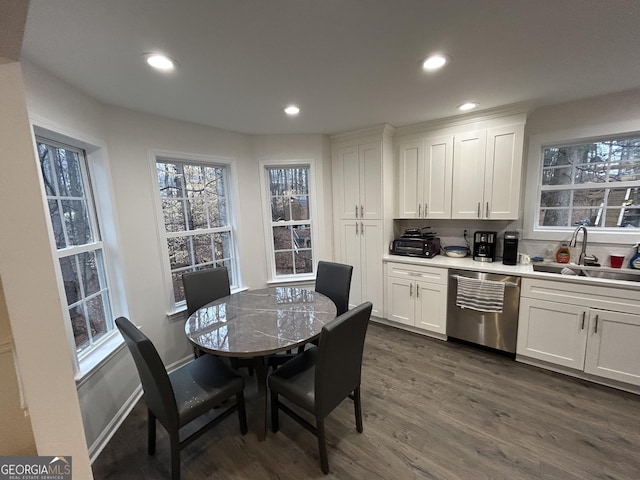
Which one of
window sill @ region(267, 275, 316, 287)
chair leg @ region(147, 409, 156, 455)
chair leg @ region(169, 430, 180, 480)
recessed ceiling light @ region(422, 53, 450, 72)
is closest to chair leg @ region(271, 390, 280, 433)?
chair leg @ region(169, 430, 180, 480)

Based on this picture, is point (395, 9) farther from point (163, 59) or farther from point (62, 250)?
point (62, 250)

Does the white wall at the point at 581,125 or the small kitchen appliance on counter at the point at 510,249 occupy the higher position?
the white wall at the point at 581,125

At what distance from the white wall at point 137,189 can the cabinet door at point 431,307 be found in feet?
6.45

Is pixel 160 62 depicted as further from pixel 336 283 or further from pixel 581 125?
pixel 581 125

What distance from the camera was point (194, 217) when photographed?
281 cm

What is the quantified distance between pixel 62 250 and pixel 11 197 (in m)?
1.35

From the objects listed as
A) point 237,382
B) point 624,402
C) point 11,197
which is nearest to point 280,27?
point 11,197

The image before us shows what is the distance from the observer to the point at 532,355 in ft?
7.91

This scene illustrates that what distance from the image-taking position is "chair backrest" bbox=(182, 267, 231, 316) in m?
2.36

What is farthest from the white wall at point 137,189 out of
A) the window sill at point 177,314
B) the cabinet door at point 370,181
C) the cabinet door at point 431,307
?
the cabinet door at point 431,307

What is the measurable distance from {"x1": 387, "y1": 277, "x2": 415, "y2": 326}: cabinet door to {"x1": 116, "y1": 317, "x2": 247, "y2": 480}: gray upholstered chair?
2.03 meters

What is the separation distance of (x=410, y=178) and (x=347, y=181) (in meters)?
0.77

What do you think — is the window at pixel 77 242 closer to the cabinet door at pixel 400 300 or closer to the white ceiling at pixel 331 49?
the white ceiling at pixel 331 49

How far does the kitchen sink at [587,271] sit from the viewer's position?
7.41 feet
